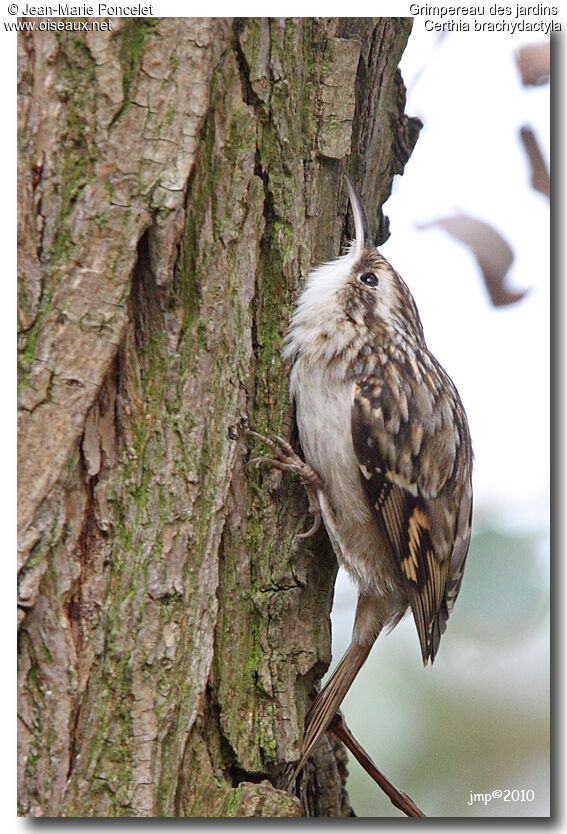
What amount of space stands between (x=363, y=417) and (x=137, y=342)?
0.54 meters

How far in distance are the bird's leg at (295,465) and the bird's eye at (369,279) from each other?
1.47ft

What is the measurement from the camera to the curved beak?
73.5 inches

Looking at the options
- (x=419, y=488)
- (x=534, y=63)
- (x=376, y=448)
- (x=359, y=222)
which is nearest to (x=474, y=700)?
(x=419, y=488)

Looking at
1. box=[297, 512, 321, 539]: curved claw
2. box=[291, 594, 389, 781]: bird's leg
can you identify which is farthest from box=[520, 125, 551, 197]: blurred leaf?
box=[291, 594, 389, 781]: bird's leg

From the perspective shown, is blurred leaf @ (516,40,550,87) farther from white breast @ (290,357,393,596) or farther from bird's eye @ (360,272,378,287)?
white breast @ (290,357,393,596)

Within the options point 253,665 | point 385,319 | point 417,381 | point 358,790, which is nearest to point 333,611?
point 253,665

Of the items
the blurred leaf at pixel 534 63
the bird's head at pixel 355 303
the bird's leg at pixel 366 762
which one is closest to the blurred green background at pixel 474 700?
the bird's leg at pixel 366 762

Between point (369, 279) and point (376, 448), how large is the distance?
41 cm

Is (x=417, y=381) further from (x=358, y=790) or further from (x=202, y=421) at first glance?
(x=358, y=790)

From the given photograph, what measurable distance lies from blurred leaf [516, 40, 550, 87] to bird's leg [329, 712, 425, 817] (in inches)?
57.6

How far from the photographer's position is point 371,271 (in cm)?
196
